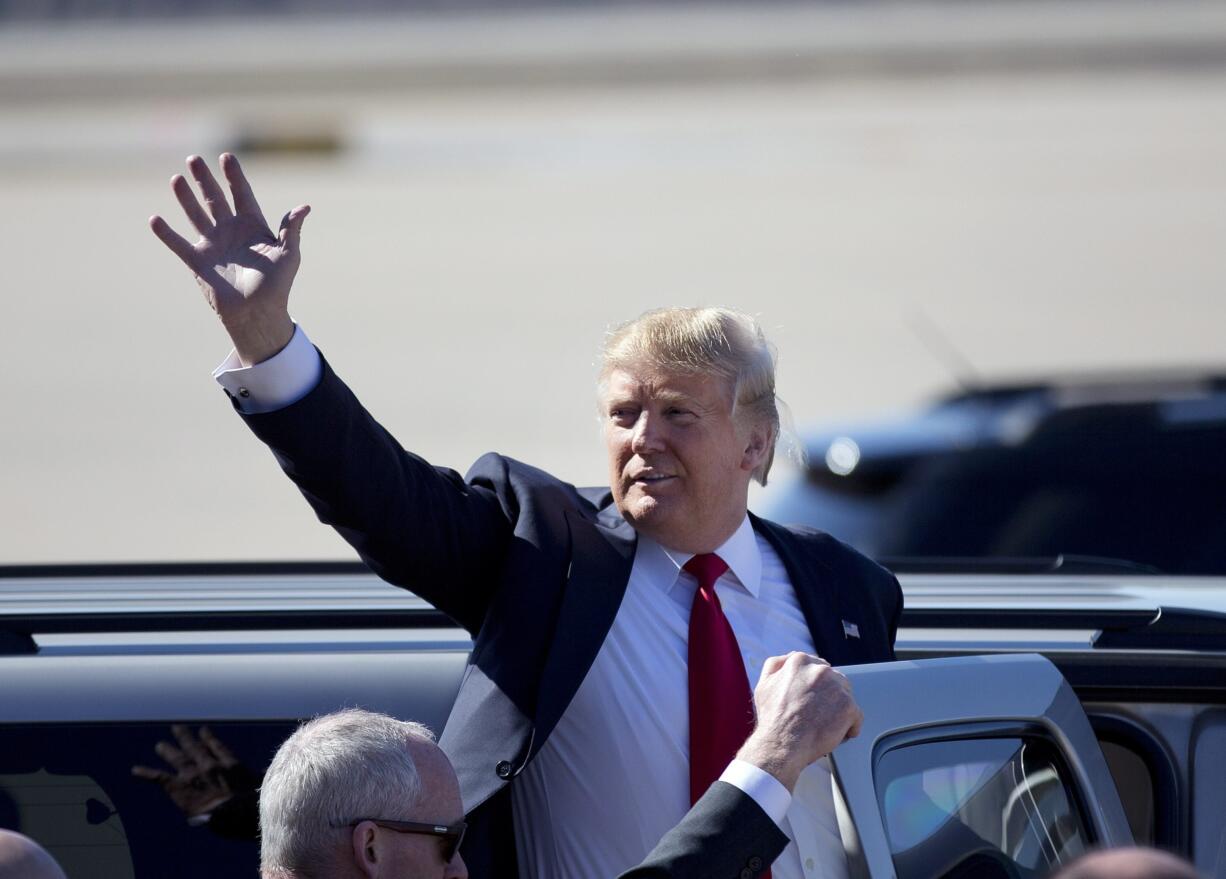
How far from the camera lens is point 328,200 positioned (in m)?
30.3

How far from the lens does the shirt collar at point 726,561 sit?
2.73 metres

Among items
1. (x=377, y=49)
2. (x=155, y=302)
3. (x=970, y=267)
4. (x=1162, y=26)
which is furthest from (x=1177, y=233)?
(x=377, y=49)

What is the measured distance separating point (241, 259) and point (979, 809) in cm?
137

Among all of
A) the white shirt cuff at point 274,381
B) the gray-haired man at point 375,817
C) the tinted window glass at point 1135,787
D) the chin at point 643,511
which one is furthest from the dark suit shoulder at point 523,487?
the tinted window glass at point 1135,787

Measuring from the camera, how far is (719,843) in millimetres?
2207

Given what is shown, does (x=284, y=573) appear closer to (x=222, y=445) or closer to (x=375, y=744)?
(x=375, y=744)

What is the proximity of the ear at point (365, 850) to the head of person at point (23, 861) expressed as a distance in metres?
0.32

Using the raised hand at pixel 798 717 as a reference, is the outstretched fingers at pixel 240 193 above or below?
above

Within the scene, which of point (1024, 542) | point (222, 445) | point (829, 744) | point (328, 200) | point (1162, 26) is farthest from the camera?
point (1162, 26)

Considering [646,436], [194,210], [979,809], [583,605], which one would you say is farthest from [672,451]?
[194,210]

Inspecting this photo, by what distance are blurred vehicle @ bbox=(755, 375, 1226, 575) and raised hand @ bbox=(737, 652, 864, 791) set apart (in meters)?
2.94

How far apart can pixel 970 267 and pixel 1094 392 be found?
54.2ft

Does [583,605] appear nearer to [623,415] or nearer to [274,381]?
[623,415]

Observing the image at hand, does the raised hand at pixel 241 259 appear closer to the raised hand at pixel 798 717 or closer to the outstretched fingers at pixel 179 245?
the outstretched fingers at pixel 179 245
